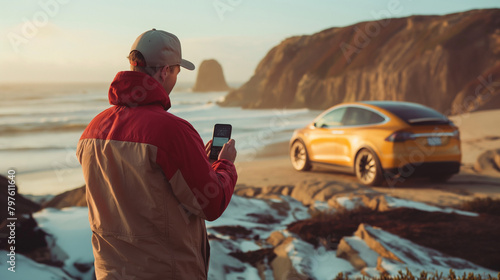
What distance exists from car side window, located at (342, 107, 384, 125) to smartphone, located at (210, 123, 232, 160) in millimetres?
7210

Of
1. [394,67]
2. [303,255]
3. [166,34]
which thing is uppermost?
[394,67]

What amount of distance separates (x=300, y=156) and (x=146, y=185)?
9873 millimetres

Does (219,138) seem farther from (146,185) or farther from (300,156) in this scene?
(300,156)

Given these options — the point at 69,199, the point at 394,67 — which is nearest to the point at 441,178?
the point at 69,199

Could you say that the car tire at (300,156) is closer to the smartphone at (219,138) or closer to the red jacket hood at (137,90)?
the smartphone at (219,138)

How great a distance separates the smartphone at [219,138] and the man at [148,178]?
1.21 ft

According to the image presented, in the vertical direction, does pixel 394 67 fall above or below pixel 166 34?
above

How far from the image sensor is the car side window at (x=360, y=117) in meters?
9.61

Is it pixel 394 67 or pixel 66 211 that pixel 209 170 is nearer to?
pixel 66 211

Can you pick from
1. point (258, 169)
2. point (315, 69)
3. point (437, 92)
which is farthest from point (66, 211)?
point (315, 69)

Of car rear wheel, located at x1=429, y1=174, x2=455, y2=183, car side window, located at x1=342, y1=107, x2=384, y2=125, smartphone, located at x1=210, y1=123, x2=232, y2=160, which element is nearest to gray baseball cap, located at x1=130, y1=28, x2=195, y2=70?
smartphone, located at x1=210, y1=123, x2=232, y2=160

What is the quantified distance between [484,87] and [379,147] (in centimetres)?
2472

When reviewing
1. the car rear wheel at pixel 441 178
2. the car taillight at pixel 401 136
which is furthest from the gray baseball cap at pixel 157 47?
the car rear wheel at pixel 441 178

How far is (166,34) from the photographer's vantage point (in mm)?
2205
